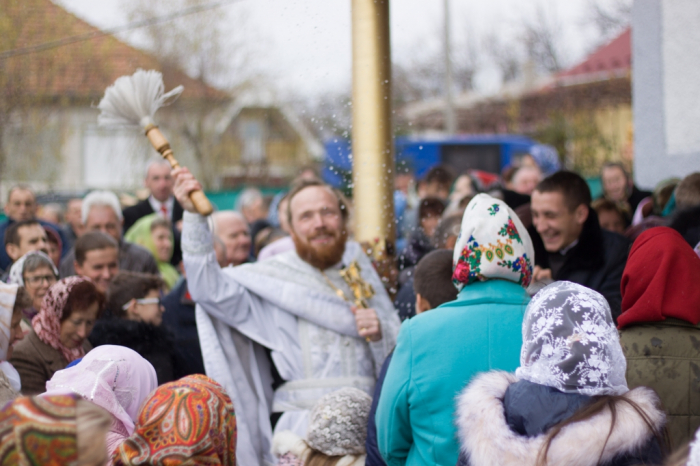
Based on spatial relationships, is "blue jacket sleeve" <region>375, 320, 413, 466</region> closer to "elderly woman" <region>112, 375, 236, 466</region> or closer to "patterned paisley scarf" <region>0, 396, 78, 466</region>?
"elderly woman" <region>112, 375, 236, 466</region>

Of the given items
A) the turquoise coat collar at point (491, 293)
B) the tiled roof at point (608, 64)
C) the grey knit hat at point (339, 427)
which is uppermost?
the tiled roof at point (608, 64)

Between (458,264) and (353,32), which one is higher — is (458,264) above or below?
below

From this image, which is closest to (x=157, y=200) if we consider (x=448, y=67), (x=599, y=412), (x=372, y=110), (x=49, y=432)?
(x=372, y=110)

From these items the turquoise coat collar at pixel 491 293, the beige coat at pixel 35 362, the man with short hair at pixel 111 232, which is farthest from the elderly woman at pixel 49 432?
the man with short hair at pixel 111 232

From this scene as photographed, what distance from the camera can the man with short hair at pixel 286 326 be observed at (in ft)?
11.6

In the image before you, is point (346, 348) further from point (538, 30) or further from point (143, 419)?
point (538, 30)

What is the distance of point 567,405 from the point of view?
189 cm

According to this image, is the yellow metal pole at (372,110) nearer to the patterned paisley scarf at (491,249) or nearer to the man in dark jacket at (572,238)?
the man in dark jacket at (572,238)

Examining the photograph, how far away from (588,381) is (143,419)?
121cm

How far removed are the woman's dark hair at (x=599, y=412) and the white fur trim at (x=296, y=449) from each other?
3.20 ft

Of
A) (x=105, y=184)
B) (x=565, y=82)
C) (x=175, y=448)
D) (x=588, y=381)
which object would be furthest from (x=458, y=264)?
(x=565, y=82)

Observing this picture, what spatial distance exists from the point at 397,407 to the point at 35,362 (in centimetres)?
166

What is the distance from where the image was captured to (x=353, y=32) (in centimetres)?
418

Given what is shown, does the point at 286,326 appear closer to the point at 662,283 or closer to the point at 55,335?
the point at 55,335
